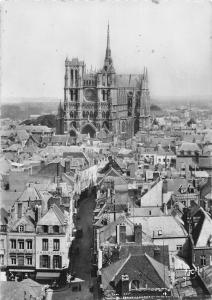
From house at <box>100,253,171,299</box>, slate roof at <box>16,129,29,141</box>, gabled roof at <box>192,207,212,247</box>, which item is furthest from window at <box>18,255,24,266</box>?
slate roof at <box>16,129,29,141</box>

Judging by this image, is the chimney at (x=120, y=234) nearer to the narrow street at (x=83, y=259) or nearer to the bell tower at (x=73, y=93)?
the narrow street at (x=83, y=259)

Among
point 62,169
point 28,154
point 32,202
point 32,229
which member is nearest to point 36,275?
point 32,229

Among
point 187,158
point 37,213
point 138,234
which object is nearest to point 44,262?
point 37,213

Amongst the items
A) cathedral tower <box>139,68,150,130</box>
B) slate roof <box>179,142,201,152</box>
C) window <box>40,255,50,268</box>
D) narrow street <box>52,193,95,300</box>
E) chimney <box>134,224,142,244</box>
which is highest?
cathedral tower <box>139,68,150,130</box>

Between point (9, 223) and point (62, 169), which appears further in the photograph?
point (62, 169)

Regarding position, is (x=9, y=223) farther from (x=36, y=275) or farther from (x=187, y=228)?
(x=187, y=228)

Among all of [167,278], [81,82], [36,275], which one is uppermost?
[81,82]

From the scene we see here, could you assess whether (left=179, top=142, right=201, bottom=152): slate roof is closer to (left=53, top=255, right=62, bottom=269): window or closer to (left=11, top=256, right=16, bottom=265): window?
(left=53, top=255, right=62, bottom=269): window

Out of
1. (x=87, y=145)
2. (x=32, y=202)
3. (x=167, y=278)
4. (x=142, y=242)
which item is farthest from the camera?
(x=87, y=145)
